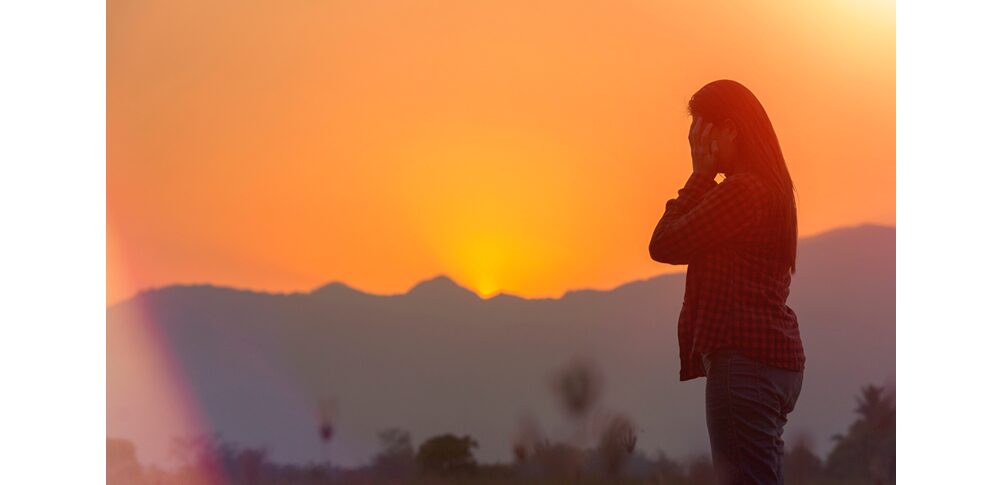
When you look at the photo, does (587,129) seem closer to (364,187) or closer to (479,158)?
(479,158)

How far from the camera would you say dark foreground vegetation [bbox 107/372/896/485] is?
4180mm

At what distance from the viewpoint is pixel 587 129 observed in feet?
13.9

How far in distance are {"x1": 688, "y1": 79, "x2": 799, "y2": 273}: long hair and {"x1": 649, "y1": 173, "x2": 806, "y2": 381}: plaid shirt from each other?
49 mm

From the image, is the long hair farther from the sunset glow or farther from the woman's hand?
the sunset glow

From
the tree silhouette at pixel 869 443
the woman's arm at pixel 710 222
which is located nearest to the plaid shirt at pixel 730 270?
the woman's arm at pixel 710 222

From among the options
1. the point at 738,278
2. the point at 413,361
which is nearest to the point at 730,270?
the point at 738,278

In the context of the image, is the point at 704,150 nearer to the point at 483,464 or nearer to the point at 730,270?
the point at 730,270

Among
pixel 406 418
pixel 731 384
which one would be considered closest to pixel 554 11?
pixel 406 418

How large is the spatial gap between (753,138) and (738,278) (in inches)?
12.8

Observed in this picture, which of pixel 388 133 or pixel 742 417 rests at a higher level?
pixel 388 133

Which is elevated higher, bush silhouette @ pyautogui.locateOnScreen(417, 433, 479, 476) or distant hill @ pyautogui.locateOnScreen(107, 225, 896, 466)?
Result: distant hill @ pyautogui.locateOnScreen(107, 225, 896, 466)

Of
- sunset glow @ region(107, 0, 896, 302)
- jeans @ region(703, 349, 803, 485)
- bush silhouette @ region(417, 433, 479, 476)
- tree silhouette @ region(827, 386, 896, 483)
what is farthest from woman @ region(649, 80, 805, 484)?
tree silhouette @ region(827, 386, 896, 483)

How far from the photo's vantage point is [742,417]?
2.13m
